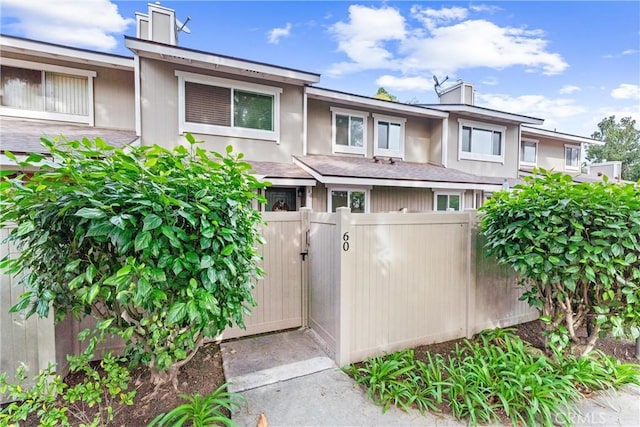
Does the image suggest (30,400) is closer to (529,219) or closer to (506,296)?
(529,219)

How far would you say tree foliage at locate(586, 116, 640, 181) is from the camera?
31328 millimetres

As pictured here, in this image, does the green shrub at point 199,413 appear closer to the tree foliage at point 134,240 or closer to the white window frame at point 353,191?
the tree foliage at point 134,240

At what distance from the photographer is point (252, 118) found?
8.03 metres

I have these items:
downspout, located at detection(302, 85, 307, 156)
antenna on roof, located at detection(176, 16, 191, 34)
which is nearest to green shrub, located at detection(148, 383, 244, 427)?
downspout, located at detection(302, 85, 307, 156)

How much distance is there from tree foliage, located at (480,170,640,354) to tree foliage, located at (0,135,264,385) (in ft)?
10.2

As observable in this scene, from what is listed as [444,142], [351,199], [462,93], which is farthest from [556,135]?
[351,199]

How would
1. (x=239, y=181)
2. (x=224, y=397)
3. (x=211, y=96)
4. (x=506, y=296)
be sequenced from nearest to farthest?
(x=239, y=181) < (x=224, y=397) < (x=506, y=296) < (x=211, y=96)

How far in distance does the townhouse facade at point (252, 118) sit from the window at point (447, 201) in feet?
0.12

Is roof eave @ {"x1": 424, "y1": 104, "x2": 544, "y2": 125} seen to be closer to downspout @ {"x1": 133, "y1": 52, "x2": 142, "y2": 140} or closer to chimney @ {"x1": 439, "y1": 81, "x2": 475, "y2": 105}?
chimney @ {"x1": 439, "y1": 81, "x2": 475, "y2": 105}

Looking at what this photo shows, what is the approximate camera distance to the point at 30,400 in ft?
5.91

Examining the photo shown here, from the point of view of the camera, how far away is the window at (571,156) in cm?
1502

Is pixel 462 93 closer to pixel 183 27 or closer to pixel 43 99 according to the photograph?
pixel 183 27

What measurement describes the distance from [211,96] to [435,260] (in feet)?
23.1

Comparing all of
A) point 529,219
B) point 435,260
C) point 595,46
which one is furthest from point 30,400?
point 595,46
